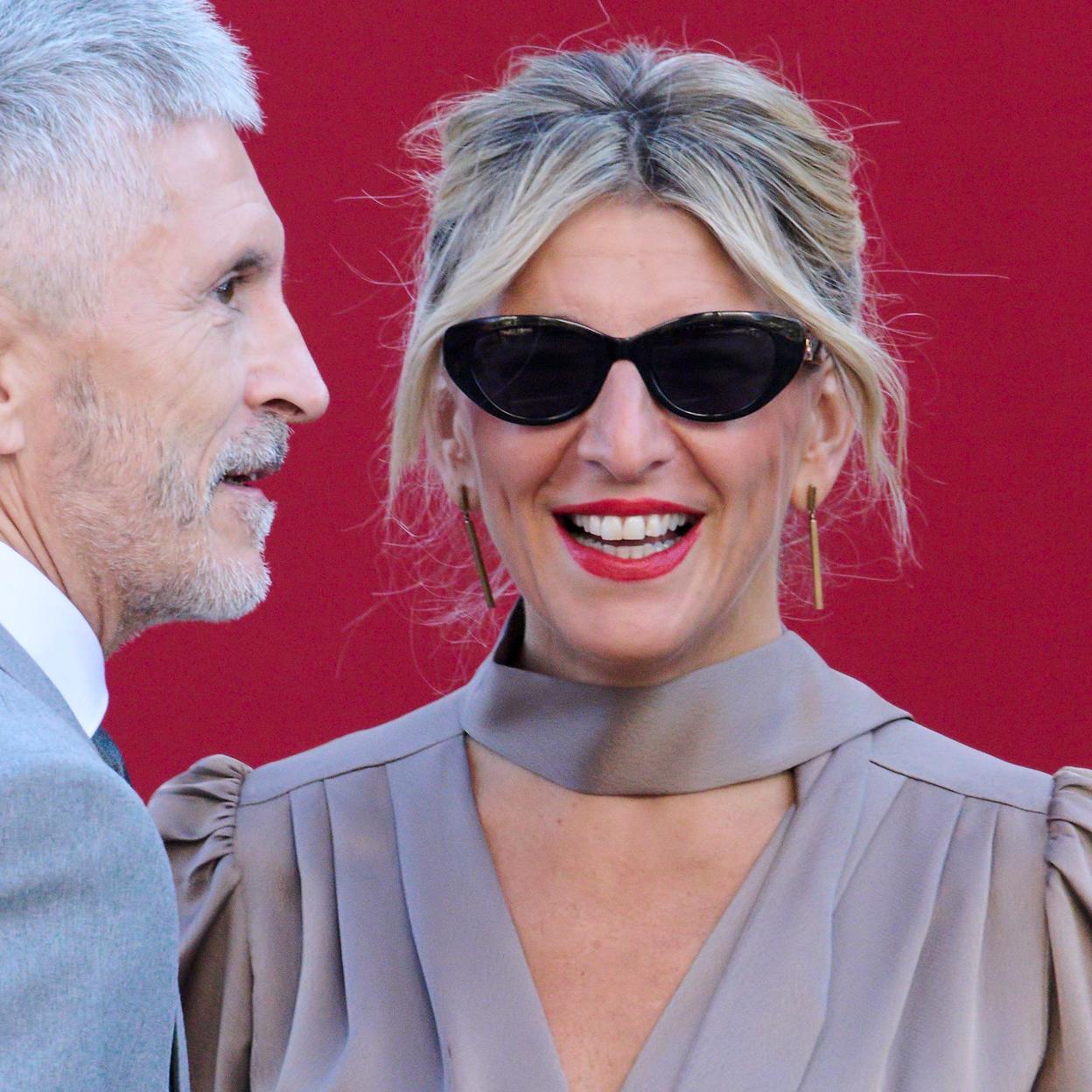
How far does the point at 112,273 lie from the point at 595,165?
527 mm

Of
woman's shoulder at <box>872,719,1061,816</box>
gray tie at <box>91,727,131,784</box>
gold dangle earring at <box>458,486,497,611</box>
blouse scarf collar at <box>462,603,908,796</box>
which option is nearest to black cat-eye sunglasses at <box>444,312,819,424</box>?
gold dangle earring at <box>458,486,497,611</box>

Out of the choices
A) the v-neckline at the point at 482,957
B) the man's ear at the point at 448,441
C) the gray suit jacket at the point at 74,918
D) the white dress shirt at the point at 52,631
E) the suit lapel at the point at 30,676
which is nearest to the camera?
the gray suit jacket at the point at 74,918

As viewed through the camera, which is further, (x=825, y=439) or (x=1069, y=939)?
(x=825, y=439)

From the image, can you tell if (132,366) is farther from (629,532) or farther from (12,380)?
(629,532)

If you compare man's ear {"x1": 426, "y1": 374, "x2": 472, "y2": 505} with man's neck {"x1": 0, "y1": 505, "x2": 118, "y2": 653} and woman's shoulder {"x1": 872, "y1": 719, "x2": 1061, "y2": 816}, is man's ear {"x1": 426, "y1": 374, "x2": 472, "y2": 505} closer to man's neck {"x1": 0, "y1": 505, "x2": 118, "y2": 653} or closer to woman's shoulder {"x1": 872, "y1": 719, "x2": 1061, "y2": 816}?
man's neck {"x1": 0, "y1": 505, "x2": 118, "y2": 653}

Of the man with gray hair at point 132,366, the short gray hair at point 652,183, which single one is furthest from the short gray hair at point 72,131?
the short gray hair at point 652,183

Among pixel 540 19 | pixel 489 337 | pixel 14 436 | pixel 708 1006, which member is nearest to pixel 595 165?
pixel 489 337

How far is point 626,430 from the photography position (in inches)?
82.5

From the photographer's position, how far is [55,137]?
198 centimetres

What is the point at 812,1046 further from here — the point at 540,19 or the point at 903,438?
the point at 540,19

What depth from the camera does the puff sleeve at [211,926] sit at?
224cm

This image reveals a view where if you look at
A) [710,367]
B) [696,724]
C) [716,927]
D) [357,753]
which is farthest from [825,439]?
[357,753]

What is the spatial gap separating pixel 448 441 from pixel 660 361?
357 mm

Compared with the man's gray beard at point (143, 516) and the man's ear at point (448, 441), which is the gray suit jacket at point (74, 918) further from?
the man's ear at point (448, 441)
